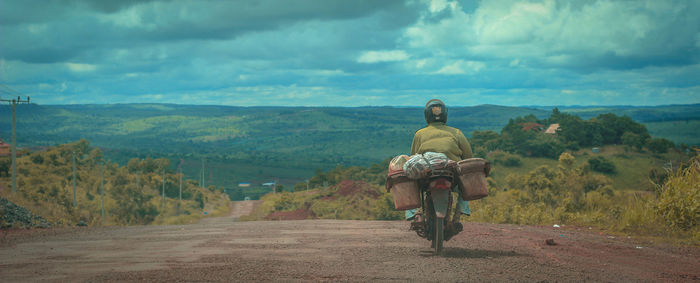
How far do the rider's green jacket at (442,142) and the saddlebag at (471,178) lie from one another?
459 millimetres

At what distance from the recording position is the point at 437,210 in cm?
868

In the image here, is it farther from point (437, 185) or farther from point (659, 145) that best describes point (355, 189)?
point (659, 145)

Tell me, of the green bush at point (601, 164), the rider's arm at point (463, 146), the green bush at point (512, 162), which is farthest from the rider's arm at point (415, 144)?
the green bush at point (601, 164)

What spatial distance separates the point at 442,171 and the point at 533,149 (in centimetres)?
9208

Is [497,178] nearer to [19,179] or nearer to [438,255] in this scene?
[19,179]

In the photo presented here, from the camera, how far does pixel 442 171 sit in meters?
8.52

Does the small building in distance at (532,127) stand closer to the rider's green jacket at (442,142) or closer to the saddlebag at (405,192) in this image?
the rider's green jacket at (442,142)

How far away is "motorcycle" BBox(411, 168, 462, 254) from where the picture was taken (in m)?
8.55

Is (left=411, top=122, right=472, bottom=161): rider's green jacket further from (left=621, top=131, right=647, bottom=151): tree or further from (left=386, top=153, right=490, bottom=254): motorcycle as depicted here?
(left=621, top=131, right=647, bottom=151): tree

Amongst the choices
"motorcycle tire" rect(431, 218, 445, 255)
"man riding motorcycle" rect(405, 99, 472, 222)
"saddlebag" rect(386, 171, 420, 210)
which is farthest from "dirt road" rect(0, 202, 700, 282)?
"man riding motorcycle" rect(405, 99, 472, 222)

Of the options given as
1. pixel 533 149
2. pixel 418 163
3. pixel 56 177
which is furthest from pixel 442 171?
pixel 533 149

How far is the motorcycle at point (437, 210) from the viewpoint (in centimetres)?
855

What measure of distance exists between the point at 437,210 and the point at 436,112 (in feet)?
6.02

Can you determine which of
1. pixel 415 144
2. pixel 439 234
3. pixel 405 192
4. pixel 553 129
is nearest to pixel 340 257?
pixel 405 192
